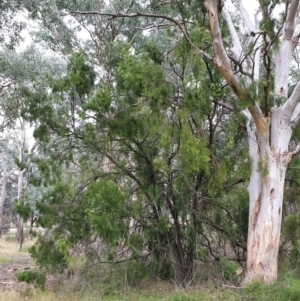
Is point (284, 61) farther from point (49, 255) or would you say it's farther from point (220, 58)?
point (49, 255)

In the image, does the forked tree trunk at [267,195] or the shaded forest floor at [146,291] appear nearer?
the shaded forest floor at [146,291]

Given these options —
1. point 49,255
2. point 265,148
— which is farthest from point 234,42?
point 49,255

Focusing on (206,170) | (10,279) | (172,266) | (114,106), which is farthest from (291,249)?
(10,279)

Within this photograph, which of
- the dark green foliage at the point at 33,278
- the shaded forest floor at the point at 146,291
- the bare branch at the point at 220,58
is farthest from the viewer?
the dark green foliage at the point at 33,278

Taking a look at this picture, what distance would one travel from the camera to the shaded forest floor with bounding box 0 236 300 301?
25.4 ft

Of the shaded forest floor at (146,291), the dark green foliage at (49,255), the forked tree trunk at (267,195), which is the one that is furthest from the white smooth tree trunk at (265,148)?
the dark green foliage at (49,255)

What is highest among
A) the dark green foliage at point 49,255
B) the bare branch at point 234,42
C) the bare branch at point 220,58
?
the bare branch at point 234,42

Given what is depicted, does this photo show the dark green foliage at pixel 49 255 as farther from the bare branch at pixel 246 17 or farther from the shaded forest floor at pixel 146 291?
the bare branch at pixel 246 17

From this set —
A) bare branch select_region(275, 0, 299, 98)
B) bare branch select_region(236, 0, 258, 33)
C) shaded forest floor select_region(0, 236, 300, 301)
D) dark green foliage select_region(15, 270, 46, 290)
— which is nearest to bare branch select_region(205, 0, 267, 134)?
bare branch select_region(275, 0, 299, 98)

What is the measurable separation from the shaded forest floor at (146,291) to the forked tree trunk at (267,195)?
0.47 m

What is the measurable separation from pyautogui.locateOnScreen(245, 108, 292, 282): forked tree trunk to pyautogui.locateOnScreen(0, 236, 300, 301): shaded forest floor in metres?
0.47

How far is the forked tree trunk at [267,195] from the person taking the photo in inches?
341

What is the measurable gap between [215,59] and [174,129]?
57.2 inches

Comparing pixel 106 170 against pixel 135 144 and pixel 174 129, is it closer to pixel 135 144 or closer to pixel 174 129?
pixel 135 144
